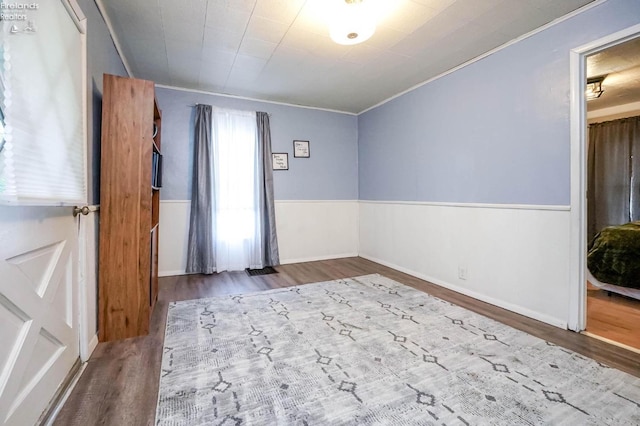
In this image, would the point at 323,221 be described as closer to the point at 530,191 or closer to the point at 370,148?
the point at 370,148

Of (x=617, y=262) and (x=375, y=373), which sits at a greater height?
(x=617, y=262)

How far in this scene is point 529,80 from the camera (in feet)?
7.34

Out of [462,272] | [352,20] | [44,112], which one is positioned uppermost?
[352,20]

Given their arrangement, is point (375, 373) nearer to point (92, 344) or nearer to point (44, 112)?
point (92, 344)

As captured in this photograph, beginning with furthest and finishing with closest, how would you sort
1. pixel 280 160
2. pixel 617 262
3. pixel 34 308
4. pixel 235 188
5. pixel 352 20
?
pixel 280 160, pixel 235 188, pixel 617 262, pixel 352 20, pixel 34 308

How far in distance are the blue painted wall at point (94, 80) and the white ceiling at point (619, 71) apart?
11.2 feet

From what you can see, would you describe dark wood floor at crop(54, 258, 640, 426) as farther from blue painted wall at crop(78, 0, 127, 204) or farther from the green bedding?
the green bedding

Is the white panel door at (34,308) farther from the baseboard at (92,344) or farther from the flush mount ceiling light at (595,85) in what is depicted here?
the flush mount ceiling light at (595,85)

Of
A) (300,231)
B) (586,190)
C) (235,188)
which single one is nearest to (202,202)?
(235,188)

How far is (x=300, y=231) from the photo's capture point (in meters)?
4.21

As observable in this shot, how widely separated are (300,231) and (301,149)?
4.11 ft

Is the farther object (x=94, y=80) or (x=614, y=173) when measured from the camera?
(x=614, y=173)

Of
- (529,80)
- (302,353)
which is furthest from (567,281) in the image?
(302,353)

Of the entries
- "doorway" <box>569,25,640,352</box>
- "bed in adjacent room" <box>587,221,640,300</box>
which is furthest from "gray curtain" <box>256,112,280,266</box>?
"bed in adjacent room" <box>587,221,640,300</box>
